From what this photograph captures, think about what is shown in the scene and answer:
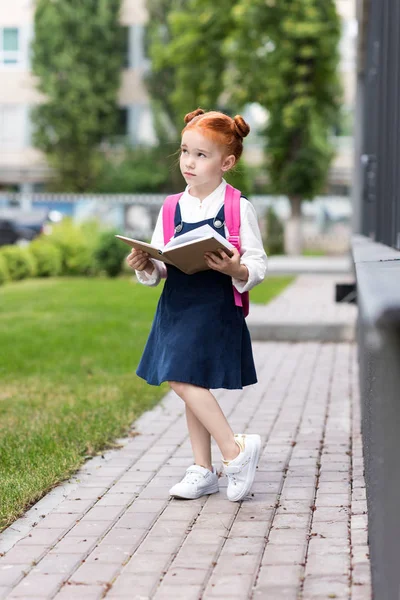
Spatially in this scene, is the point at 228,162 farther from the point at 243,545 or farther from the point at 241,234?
the point at 243,545

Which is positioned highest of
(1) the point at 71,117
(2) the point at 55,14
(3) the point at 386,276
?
(2) the point at 55,14

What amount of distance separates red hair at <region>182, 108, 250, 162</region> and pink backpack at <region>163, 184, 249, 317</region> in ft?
0.59

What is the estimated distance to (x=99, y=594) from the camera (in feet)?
12.1

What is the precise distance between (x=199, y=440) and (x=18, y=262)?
58.1 ft

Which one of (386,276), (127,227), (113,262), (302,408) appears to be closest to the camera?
(386,276)

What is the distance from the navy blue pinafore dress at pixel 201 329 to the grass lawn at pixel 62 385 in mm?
888

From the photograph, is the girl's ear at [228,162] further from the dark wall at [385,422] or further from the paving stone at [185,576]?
the paving stone at [185,576]

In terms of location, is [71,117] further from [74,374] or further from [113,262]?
[74,374]

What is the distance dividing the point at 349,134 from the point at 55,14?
12467mm

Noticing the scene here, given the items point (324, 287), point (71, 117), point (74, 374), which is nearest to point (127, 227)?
point (71, 117)

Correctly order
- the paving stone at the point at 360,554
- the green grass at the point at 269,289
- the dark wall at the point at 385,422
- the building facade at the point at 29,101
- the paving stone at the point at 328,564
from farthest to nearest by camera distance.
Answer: the building facade at the point at 29,101 → the green grass at the point at 269,289 → the paving stone at the point at 360,554 → the paving stone at the point at 328,564 → the dark wall at the point at 385,422

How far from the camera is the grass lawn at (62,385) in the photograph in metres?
5.54

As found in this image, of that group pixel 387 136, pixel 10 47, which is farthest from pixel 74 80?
pixel 387 136

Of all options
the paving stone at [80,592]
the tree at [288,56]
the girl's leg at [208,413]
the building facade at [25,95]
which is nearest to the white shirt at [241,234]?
the girl's leg at [208,413]
